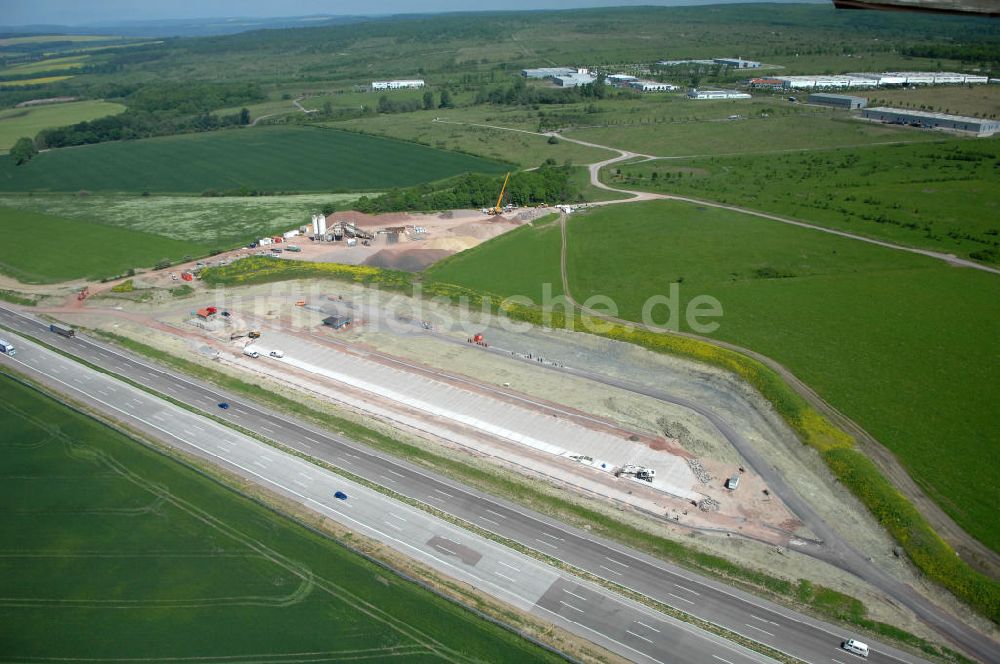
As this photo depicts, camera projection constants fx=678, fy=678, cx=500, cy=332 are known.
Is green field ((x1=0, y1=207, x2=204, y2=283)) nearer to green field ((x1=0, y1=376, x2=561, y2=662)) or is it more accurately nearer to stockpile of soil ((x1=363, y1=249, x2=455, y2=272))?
stockpile of soil ((x1=363, y1=249, x2=455, y2=272))

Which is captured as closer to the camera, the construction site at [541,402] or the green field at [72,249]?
the construction site at [541,402]

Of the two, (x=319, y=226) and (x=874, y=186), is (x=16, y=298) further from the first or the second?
(x=874, y=186)

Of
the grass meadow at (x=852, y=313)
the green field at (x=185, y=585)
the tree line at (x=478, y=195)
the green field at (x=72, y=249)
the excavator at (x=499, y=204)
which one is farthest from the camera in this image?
the tree line at (x=478, y=195)

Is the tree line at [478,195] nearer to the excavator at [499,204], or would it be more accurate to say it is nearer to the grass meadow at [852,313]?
the excavator at [499,204]

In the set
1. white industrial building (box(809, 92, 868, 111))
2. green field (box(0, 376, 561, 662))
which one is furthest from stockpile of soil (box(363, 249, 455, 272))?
white industrial building (box(809, 92, 868, 111))

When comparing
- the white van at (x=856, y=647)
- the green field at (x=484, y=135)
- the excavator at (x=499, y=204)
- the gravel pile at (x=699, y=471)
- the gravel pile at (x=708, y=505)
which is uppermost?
the green field at (x=484, y=135)

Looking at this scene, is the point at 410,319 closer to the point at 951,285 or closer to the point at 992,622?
the point at 992,622

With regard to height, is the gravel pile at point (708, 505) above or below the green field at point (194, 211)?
below

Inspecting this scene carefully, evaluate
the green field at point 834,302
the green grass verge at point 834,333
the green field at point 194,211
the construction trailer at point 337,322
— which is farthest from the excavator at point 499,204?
the construction trailer at point 337,322
